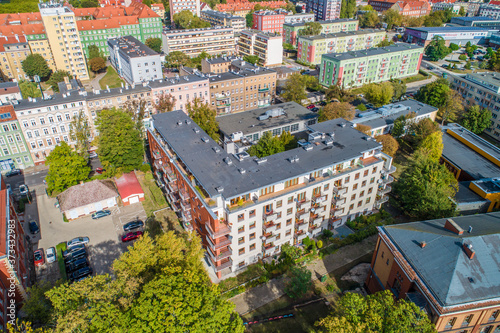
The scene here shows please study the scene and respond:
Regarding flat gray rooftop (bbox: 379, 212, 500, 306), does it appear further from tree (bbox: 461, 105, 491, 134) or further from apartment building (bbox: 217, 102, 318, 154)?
tree (bbox: 461, 105, 491, 134)

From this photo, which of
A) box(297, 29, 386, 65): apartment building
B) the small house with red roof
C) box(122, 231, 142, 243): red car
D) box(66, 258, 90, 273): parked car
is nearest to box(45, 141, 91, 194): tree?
the small house with red roof

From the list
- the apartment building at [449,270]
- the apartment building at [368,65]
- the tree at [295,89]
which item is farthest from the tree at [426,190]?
the apartment building at [368,65]

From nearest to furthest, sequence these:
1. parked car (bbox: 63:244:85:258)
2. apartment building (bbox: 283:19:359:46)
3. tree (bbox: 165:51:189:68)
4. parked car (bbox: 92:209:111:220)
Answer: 1. parked car (bbox: 63:244:85:258)
2. parked car (bbox: 92:209:111:220)
3. tree (bbox: 165:51:189:68)
4. apartment building (bbox: 283:19:359:46)

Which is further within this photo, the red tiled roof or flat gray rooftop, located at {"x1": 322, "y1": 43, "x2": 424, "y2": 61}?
flat gray rooftop, located at {"x1": 322, "y1": 43, "x2": 424, "y2": 61}

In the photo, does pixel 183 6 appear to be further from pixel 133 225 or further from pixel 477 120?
pixel 133 225

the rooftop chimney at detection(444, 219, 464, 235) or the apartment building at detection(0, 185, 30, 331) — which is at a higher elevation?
the rooftop chimney at detection(444, 219, 464, 235)

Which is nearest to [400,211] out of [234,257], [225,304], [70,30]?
[234,257]

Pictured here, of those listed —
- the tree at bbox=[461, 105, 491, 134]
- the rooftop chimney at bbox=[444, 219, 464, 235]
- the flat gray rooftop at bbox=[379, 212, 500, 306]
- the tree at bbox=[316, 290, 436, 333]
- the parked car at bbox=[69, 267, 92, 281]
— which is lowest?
the parked car at bbox=[69, 267, 92, 281]

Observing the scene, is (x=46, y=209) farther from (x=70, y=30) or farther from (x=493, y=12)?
(x=493, y=12)
